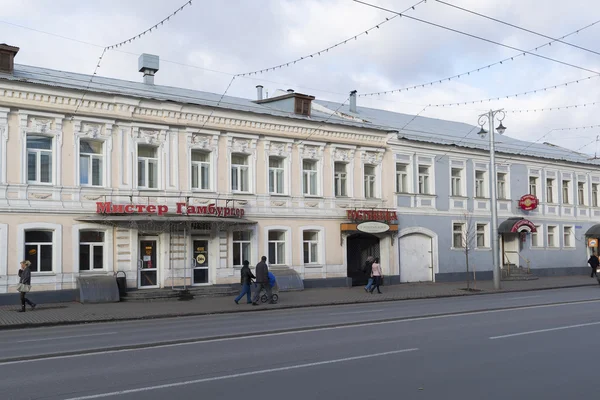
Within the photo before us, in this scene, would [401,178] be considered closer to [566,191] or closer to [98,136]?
[566,191]

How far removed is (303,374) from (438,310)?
430 inches

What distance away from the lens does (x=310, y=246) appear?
Result: 101ft

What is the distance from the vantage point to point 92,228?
24297mm

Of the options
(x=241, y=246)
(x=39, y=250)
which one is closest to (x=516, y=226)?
(x=241, y=246)

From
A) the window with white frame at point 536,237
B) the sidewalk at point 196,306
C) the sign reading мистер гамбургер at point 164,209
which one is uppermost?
the sign reading мистер гамбургер at point 164,209

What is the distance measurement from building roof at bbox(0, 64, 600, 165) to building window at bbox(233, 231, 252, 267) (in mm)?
5445

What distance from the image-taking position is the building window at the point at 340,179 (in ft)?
105

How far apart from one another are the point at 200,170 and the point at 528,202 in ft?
73.0

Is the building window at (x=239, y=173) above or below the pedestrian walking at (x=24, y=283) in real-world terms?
above

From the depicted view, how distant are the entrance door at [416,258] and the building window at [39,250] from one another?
17.8 metres

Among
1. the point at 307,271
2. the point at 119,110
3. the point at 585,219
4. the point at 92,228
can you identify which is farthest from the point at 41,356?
the point at 585,219

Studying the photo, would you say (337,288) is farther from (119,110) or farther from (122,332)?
(122,332)

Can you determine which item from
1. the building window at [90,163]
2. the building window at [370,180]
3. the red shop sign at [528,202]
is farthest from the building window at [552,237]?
the building window at [90,163]

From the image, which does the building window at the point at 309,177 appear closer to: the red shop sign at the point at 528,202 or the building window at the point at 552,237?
the red shop sign at the point at 528,202
